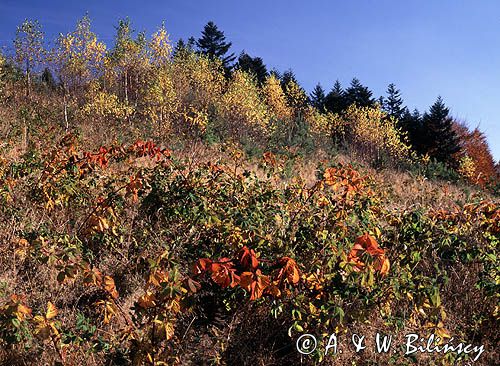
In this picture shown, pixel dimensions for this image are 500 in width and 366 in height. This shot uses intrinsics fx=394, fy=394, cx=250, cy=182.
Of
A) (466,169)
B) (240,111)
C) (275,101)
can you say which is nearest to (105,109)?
(240,111)

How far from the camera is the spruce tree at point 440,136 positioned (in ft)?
120

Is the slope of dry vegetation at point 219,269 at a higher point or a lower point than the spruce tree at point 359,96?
lower

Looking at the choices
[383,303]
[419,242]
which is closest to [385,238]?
[419,242]

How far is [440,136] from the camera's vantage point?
37.2m

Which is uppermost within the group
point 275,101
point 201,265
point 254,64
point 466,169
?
point 254,64

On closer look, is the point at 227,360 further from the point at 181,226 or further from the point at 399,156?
the point at 399,156

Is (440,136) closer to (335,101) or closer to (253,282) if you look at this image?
(335,101)

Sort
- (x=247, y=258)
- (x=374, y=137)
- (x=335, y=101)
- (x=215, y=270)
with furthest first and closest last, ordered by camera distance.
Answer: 1. (x=335, y=101)
2. (x=374, y=137)
3. (x=247, y=258)
4. (x=215, y=270)

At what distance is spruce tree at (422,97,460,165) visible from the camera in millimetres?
36562

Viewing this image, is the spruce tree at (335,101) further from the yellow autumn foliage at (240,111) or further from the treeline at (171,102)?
the yellow autumn foliage at (240,111)

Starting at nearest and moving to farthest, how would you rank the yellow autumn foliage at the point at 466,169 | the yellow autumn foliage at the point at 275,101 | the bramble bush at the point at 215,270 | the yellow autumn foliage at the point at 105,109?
1. the bramble bush at the point at 215,270
2. the yellow autumn foliage at the point at 105,109
3. the yellow autumn foliage at the point at 466,169
4. the yellow autumn foliage at the point at 275,101

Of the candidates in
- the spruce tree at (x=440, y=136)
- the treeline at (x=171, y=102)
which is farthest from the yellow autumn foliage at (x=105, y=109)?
Result: the spruce tree at (x=440, y=136)

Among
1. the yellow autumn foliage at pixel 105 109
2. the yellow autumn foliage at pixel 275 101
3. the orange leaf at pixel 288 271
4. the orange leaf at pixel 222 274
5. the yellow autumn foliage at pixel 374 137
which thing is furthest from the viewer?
the yellow autumn foliage at pixel 275 101

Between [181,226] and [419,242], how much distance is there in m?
2.55
